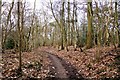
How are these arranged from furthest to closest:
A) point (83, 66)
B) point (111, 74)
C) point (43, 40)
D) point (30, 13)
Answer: point (43, 40) < point (30, 13) < point (83, 66) < point (111, 74)

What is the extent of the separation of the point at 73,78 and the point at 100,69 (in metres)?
2.03

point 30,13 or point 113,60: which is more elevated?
point 30,13

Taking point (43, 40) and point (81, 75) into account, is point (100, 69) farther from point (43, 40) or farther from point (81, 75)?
point (43, 40)

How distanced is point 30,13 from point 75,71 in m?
24.1

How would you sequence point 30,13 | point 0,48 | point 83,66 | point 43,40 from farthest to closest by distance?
1. point 43,40
2. point 30,13
3. point 0,48
4. point 83,66

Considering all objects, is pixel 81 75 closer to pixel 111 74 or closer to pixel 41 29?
pixel 111 74

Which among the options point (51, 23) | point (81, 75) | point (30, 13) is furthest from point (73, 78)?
point (51, 23)

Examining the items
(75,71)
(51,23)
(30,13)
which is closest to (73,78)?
(75,71)

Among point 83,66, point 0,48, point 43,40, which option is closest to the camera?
point 83,66

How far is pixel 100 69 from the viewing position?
46.2 feet

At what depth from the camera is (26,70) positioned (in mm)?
15172

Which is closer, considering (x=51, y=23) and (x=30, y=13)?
(x=30, y=13)

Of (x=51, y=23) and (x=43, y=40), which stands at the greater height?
(x=51, y=23)

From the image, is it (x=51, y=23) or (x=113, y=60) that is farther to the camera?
→ (x=51, y=23)
